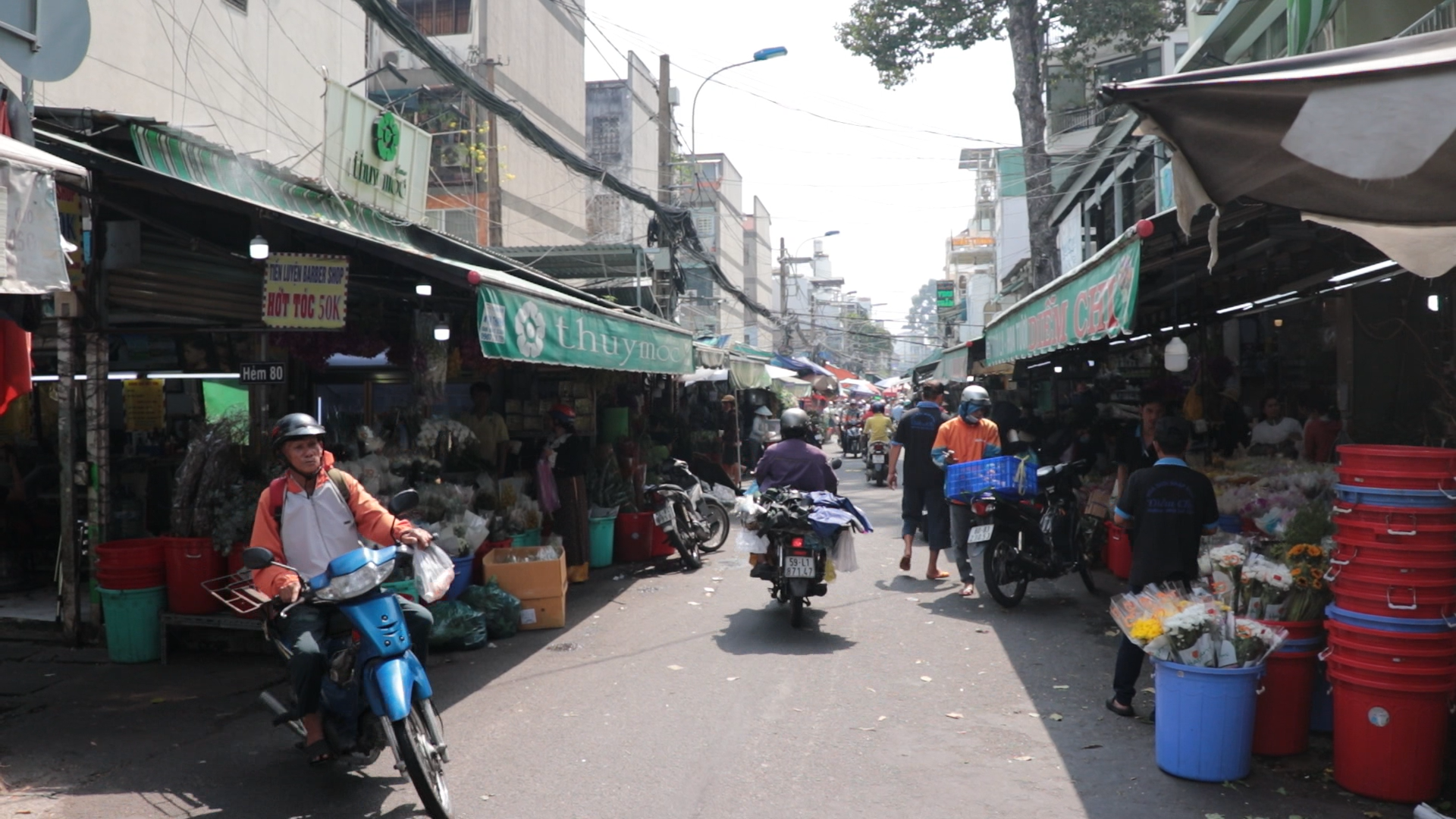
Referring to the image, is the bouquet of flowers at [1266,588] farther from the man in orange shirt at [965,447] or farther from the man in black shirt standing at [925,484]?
the man in black shirt standing at [925,484]

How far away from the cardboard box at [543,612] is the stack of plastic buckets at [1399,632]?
5.80 m

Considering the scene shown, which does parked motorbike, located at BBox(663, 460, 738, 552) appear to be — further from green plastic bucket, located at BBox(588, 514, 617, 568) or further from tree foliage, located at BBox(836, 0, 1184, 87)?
tree foliage, located at BBox(836, 0, 1184, 87)

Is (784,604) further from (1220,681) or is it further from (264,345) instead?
(264,345)

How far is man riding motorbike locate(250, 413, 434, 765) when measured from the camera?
15.9 feet

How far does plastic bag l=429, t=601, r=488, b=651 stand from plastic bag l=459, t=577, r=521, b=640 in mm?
227

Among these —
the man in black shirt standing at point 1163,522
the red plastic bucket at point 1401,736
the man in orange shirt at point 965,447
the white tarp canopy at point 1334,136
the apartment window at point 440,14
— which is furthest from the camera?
the apartment window at point 440,14

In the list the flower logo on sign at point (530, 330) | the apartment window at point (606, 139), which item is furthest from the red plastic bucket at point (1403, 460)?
the apartment window at point (606, 139)

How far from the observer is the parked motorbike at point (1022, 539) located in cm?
909

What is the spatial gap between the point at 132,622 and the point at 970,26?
21105 mm

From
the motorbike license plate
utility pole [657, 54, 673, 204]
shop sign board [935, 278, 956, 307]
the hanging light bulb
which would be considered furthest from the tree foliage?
shop sign board [935, 278, 956, 307]

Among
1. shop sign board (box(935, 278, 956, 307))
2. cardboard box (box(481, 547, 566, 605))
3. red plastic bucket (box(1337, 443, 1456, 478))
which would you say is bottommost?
cardboard box (box(481, 547, 566, 605))

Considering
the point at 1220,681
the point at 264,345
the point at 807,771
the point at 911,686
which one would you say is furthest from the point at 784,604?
the point at 264,345

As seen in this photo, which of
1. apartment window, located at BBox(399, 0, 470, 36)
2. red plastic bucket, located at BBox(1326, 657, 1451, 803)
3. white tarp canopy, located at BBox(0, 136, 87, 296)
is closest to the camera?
white tarp canopy, located at BBox(0, 136, 87, 296)

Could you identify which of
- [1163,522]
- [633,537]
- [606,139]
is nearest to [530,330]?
[1163,522]
